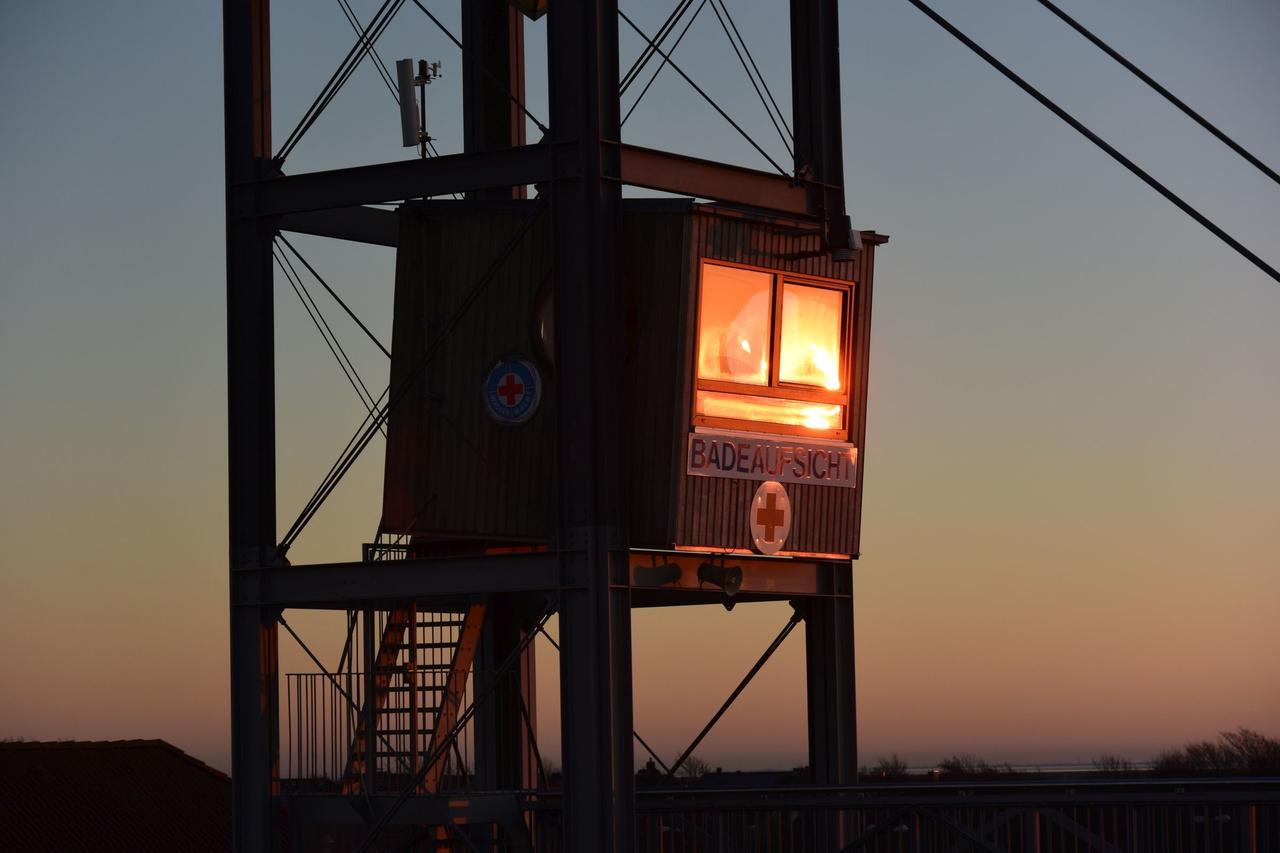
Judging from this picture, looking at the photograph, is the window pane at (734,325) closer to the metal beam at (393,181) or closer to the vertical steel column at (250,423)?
the metal beam at (393,181)

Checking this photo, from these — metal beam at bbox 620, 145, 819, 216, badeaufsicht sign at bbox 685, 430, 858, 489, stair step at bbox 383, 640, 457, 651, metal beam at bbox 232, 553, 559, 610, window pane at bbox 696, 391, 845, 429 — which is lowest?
stair step at bbox 383, 640, 457, 651

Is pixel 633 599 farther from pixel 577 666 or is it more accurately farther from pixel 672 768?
pixel 577 666

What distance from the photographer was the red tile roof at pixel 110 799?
4600 cm

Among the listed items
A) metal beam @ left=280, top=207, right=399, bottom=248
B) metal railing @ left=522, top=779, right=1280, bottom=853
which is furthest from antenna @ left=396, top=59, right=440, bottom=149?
metal railing @ left=522, top=779, right=1280, bottom=853

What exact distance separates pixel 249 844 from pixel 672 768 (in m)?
6.09

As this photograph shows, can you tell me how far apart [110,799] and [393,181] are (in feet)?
83.4

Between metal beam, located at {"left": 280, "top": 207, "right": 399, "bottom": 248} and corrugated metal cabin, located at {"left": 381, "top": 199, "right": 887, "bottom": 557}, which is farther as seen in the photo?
metal beam, located at {"left": 280, "top": 207, "right": 399, "bottom": 248}

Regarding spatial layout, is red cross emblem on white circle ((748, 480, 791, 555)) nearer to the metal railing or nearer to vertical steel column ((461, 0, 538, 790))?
the metal railing

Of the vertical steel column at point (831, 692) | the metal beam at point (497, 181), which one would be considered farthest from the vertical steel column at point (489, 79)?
the vertical steel column at point (831, 692)

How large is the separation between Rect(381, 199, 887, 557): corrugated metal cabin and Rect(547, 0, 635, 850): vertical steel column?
2.41ft

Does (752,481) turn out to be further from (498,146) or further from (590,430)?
(498,146)

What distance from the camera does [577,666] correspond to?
26.2 m

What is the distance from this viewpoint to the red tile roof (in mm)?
46000

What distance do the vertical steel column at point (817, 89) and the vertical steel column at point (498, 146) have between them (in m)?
5.27
